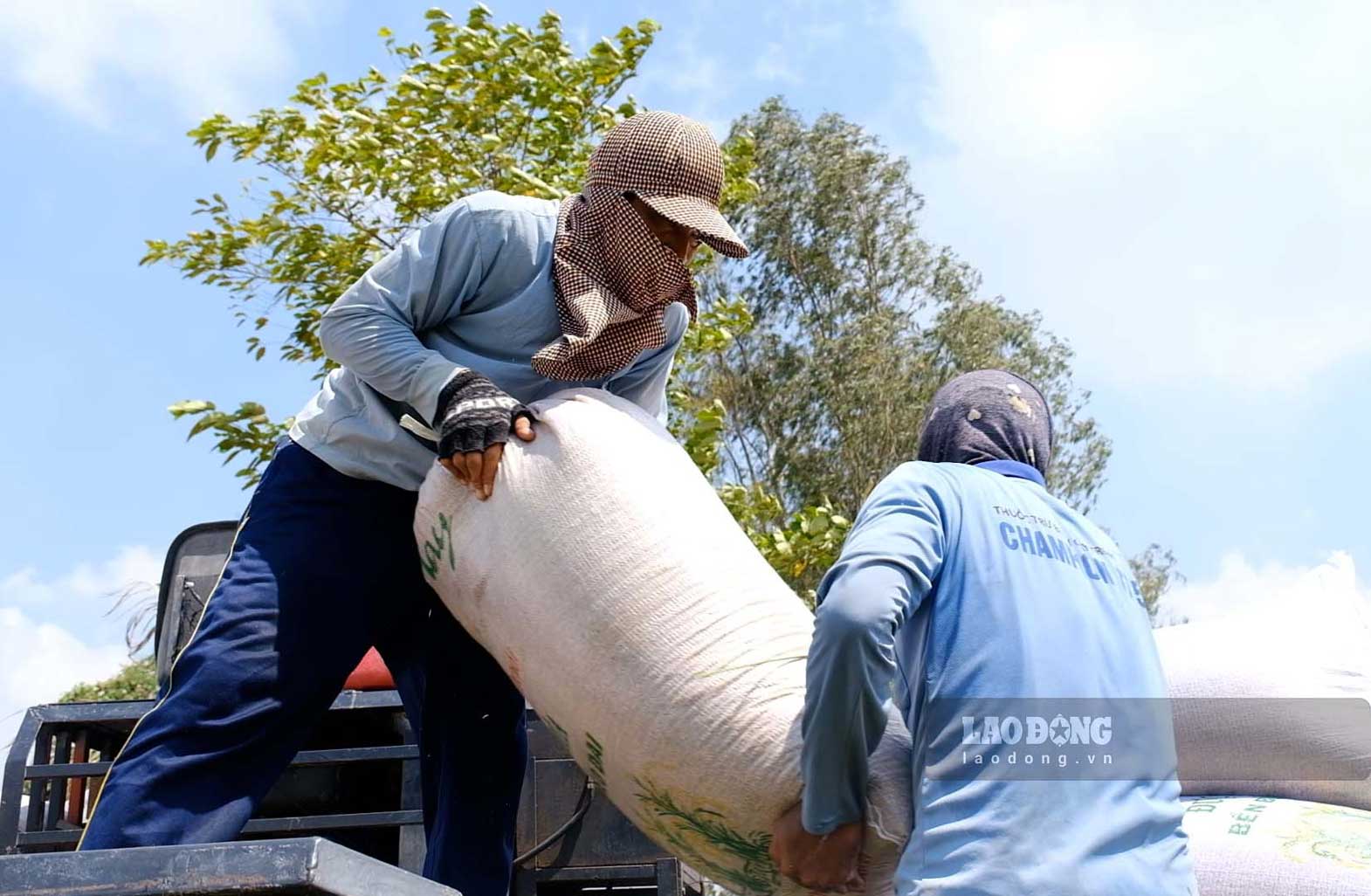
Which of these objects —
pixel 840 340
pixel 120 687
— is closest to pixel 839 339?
pixel 840 340

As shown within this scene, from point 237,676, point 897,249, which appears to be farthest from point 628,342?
point 897,249

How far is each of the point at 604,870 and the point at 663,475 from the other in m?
1.17

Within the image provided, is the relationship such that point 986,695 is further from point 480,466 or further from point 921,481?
point 480,466

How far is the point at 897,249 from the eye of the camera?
23203 mm

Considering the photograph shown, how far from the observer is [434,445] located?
2.42 meters

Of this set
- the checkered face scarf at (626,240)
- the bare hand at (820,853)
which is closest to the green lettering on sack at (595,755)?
the bare hand at (820,853)

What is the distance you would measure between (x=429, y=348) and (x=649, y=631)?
27.7 inches

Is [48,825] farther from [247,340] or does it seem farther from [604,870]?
[247,340]

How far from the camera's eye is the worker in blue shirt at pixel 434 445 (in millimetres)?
2281

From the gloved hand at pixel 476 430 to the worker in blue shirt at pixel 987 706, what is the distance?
0.58 meters

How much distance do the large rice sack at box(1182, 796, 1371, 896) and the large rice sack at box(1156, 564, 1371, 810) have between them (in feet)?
0.19

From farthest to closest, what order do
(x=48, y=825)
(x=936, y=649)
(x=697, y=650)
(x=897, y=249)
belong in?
(x=897, y=249), (x=48, y=825), (x=697, y=650), (x=936, y=649)

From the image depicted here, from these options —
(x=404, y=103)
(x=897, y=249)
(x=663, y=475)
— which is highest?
(x=897, y=249)

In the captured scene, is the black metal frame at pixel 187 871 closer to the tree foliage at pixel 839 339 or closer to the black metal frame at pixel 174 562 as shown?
the black metal frame at pixel 174 562
